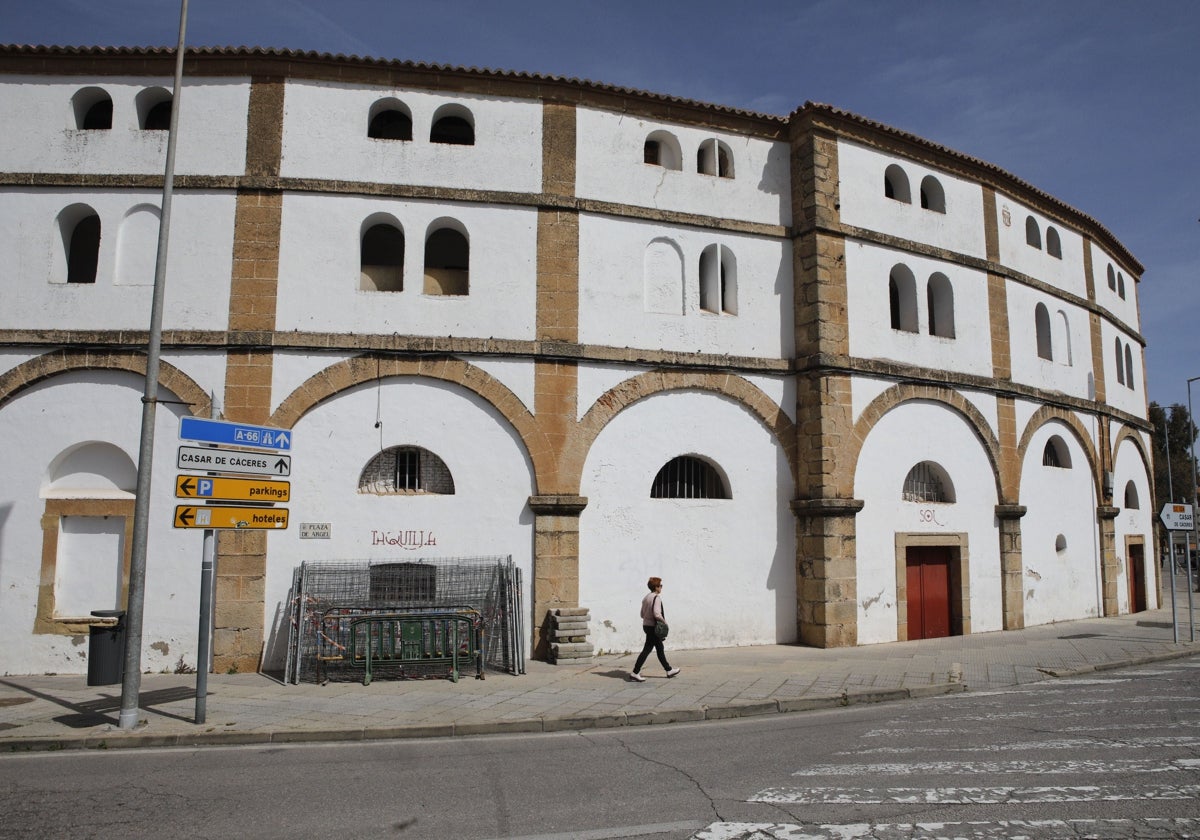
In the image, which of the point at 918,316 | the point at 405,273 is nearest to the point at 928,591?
the point at 918,316

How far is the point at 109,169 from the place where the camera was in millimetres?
13219

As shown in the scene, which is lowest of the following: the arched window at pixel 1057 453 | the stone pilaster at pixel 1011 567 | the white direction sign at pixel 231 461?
the stone pilaster at pixel 1011 567

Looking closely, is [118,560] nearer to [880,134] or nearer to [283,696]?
[283,696]

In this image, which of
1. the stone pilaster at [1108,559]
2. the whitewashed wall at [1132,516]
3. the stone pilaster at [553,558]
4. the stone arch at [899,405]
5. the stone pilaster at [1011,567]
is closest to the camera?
the stone pilaster at [553,558]

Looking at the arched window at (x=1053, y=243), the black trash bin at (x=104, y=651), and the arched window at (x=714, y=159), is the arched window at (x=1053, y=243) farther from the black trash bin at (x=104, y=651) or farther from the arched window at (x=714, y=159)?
the black trash bin at (x=104, y=651)

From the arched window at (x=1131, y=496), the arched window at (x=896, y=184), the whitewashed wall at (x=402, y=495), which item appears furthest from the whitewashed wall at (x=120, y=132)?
the arched window at (x=1131, y=496)

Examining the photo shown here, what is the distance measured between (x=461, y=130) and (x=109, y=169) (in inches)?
232

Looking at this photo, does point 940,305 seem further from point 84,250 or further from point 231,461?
point 84,250

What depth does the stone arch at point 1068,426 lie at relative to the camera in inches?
711

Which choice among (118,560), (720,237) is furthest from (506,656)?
(720,237)

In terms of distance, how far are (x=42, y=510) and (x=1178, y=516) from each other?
20173mm

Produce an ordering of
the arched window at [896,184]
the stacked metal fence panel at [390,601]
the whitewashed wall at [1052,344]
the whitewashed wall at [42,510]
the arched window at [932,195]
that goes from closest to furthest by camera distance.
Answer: the stacked metal fence panel at [390,601] → the whitewashed wall at [42,510] → the arched window at [896,184] → the arched window at [932,195] → the whitewashed wall at [1052,344]

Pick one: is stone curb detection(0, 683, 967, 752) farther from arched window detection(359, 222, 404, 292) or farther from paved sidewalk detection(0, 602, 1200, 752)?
arched window detection(359, 222, 404, 292)

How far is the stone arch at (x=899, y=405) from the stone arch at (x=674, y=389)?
97 centimetres
